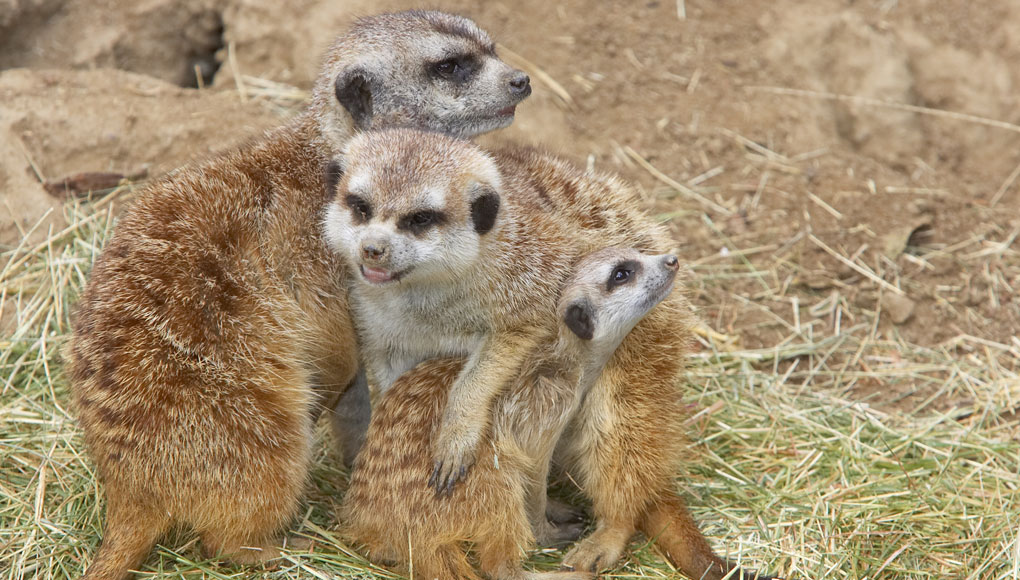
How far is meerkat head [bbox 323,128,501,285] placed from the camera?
124 inches

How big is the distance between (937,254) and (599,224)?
233 centimetres

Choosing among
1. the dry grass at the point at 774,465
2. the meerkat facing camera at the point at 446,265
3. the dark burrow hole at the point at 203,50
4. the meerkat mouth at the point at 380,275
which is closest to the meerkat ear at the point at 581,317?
the meerkat facing camera at the point at 446,265

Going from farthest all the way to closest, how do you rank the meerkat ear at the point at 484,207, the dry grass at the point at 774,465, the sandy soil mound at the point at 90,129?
the sandy soil mound at the point at 90,129 < the dry grass at the point at 774,465 < the meerkat ear at the point at 484,207

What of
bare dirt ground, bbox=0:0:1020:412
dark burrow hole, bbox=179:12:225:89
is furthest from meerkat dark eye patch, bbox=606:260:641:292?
dark burrow hole, bbox=179:12:225:89

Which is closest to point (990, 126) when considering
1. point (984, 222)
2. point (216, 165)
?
point (984, 222)

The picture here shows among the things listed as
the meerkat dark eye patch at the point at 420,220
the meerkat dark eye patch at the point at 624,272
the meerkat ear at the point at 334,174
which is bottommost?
the meerkat dark eye patch at the point at 624,272

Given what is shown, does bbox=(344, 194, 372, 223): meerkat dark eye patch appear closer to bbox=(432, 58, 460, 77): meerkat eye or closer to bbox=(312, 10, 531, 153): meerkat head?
bbox=(312, 10, 531, 153): meerkat head

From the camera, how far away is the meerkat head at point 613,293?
3396 mm

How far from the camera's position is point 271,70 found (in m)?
5.91

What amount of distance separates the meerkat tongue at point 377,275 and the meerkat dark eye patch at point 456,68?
1.00 meters

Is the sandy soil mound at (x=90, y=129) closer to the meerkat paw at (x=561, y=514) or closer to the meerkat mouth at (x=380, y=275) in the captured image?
the meerkat mouth at (x=380, y=275)

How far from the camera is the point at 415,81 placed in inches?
149

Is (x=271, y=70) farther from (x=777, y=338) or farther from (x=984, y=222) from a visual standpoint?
(x=984, y=222)

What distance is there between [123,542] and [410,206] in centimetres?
140
